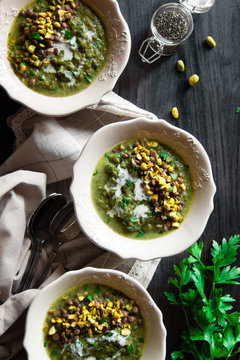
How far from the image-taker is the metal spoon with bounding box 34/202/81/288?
3203 mm

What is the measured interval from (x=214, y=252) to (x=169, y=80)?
4.62 feet

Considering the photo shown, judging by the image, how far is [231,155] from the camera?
359 centimetres

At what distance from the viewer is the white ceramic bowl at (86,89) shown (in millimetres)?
3156

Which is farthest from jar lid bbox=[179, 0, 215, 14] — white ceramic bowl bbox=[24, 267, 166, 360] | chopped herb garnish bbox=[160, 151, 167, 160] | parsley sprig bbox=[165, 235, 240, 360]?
white ceramic bowl bbox=[24, 267, 166, 360]

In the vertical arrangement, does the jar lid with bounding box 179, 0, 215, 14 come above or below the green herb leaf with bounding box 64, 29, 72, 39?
below

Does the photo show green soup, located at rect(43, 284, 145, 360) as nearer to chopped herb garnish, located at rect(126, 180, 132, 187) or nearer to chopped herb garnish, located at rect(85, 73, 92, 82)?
chopped herb garnish, located at rect(126, 180, 132, 187)

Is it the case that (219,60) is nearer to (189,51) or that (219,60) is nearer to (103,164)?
(189,51)

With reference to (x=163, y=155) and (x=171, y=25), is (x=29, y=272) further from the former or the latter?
(x=171, y=25)

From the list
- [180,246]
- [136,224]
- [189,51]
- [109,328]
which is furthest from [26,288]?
[189,51]

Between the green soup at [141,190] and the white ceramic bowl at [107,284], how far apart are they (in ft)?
1.12

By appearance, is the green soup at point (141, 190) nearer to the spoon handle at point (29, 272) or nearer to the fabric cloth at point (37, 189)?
the fabric cloth at point (37, 189)

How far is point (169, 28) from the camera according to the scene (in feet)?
11.5

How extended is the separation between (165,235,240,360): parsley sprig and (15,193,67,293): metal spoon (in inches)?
39.3

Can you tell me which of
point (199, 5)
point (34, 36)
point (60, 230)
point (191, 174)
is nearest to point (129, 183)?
point (191, 174)
